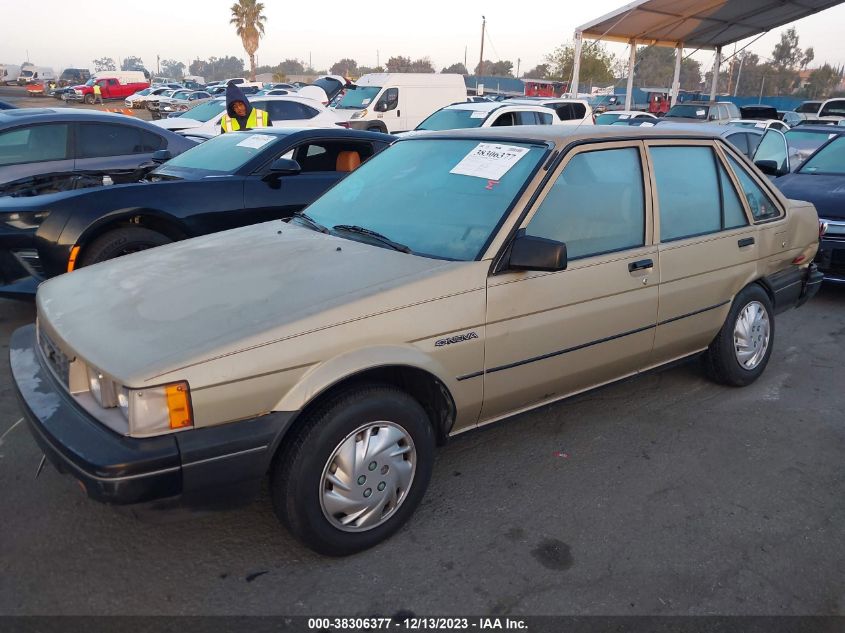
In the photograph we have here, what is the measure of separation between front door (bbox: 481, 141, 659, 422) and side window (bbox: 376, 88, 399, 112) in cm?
1487

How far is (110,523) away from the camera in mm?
2863

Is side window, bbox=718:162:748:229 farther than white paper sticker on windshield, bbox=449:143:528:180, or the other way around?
side window, bbox=718:162:748:229

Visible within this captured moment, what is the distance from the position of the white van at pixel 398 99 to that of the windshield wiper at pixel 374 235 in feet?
47.1

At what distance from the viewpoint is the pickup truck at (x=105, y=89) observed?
41.3 metres

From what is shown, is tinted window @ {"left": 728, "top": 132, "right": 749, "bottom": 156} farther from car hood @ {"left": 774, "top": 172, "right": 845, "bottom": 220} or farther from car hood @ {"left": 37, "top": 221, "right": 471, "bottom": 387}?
car hood @ {"left": 37, "top": 221, "right": 471, "bottom": 387}

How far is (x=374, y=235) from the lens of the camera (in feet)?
10.6

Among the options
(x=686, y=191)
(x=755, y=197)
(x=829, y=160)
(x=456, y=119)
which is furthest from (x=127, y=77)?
(x=686, y=191)

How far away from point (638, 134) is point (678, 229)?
1.87 feet

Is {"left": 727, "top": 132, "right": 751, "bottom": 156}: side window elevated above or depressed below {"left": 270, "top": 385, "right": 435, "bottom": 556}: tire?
above

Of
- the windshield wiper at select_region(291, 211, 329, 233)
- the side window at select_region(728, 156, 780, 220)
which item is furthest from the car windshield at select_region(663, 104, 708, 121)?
the windshield wiper at select_region(291, 211, 329, 233)

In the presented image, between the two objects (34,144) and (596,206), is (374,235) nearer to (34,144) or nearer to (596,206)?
(596,206)

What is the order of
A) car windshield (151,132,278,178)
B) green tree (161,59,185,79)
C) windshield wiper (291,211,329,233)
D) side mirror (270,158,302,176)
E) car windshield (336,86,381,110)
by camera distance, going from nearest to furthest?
windshield wiper (291,211,329,233), side mirror (270,158,302,176), car windshield (151,132,278,178), car windshield (336,86,381,110), green tree (161,59,185,79)

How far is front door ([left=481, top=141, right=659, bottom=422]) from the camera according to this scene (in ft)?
9.81

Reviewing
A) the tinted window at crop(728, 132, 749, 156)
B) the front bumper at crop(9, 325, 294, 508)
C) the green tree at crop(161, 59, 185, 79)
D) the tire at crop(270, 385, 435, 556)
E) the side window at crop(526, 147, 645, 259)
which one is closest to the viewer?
the front bumper at crop(9, 325, 294, 508)
